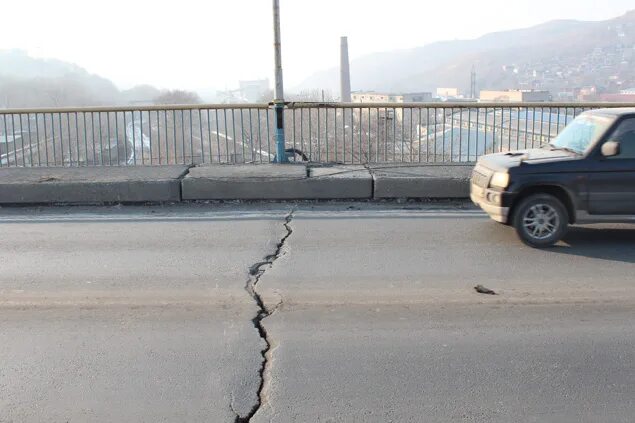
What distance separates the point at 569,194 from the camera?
757 cm

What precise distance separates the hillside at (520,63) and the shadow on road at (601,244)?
790 inches

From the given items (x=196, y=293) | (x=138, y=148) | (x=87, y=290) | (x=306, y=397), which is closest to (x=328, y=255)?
(x=196, y=293)

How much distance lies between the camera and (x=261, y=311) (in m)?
5.39

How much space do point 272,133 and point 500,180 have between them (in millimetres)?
5828

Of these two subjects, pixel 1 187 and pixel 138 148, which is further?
pixel 138 148

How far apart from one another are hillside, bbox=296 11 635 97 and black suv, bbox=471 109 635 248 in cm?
2036

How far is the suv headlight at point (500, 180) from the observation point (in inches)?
299

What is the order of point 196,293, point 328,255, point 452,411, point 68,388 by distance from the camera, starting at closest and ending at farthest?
point 452,411 < point 68,388 < point 196,293 < point 328,255

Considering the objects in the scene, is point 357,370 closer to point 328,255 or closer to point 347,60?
point 328,255

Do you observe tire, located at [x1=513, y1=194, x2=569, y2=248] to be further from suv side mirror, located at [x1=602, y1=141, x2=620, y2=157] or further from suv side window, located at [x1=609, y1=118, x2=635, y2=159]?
suv side window, located at [x1=609, y1=118, x2=635, y2=159]

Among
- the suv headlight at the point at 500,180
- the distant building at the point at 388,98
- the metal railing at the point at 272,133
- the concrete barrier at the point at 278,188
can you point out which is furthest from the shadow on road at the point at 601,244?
the distant building at the point at 388,98

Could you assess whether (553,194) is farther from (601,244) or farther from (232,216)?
(232,216)

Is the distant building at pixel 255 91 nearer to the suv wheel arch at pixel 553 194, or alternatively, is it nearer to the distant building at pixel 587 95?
the suv wheel arch at pixel 553 194

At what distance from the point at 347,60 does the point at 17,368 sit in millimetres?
24040
